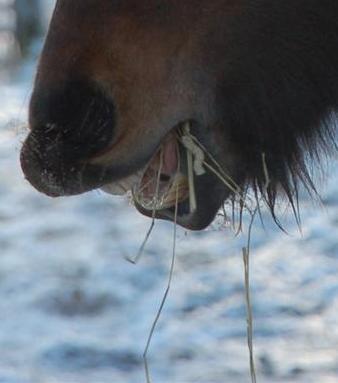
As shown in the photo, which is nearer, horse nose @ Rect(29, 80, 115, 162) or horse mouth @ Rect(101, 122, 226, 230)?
horse nose @ Rect(29, 80, 115, 162)

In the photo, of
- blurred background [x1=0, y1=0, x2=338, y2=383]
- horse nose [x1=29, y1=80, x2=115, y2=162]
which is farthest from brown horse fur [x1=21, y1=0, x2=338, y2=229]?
blurred background [x1=0, y1=0, x2=338, y2=383]

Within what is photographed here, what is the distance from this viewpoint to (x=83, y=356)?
349 cm

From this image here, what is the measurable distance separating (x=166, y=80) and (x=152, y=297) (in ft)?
6.16

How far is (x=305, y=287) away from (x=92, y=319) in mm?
675

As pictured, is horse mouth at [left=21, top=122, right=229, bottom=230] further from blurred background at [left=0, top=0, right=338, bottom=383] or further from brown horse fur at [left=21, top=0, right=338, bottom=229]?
blurred background at [left=0, top=0, right=338, bottom=383]

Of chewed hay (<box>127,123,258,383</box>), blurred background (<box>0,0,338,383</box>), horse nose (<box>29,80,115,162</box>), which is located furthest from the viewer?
blurred background (<box>0,0,338,383</box>)

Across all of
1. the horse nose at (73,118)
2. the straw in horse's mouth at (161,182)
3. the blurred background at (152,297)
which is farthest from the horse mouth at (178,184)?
the blurred background at (152,297)

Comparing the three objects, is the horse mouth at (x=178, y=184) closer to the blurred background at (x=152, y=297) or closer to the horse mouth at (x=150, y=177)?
the horse mouth at (x=150, y=177)

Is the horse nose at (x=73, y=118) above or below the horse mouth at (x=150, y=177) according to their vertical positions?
above

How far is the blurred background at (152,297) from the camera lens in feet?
11.3

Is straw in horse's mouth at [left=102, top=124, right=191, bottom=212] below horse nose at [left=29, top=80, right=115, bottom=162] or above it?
below

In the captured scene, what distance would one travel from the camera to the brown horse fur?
6.43 feet

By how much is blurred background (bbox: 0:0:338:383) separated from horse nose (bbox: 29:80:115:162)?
1012 mm

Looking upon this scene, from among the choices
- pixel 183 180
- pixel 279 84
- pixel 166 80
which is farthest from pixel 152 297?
pixel 166 80
